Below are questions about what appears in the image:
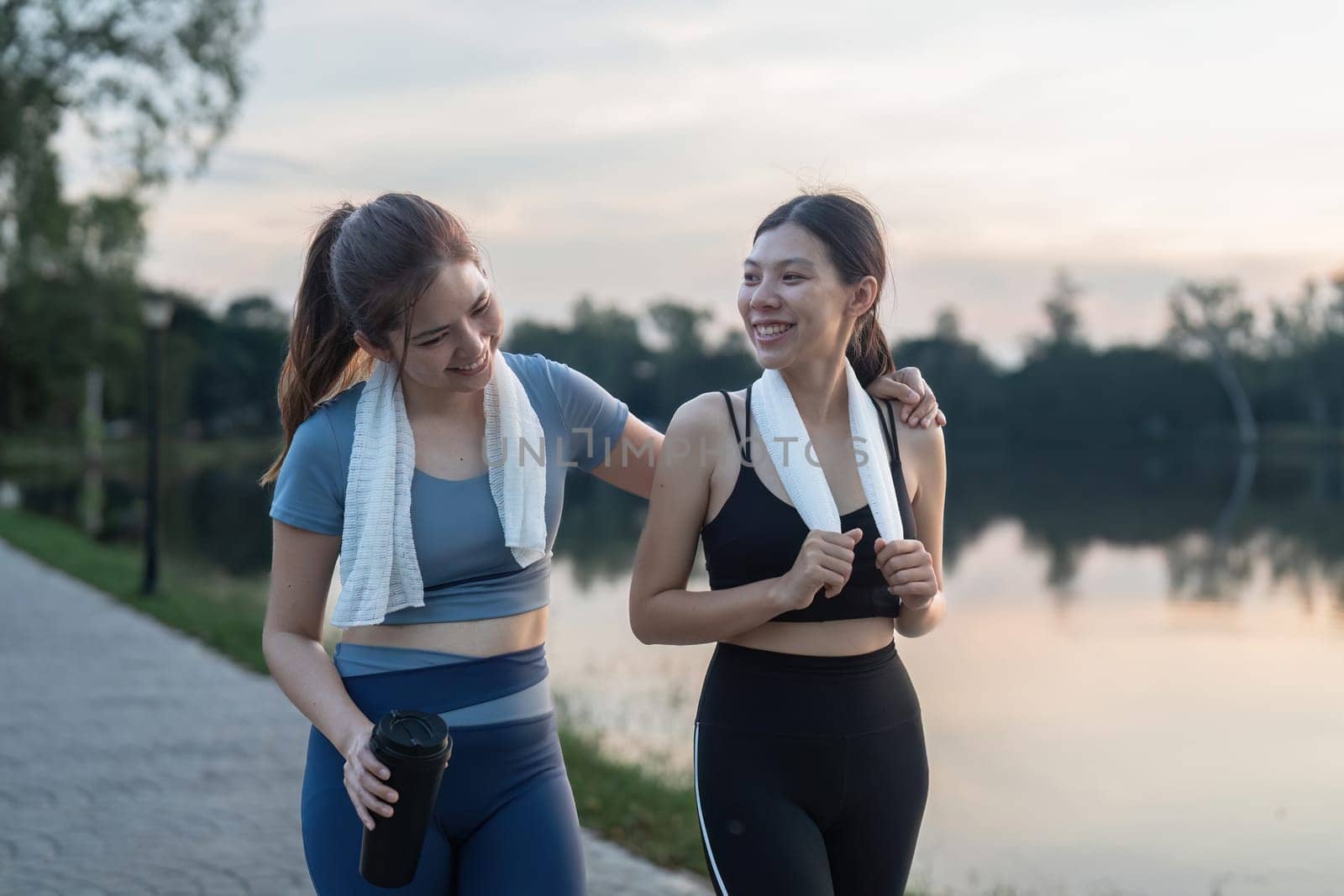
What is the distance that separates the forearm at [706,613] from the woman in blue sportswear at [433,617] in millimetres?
231

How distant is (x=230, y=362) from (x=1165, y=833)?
231 feet

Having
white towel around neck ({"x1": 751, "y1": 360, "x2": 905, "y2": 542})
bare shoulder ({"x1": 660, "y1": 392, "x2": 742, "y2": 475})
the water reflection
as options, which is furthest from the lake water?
bare shoulder ({"x1": 660, "y1": 392, "x2": 742, "y2": 475})

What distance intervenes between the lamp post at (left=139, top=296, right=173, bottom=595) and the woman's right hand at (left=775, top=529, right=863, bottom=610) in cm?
1189

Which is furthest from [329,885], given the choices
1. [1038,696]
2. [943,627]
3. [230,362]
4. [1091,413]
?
[1091,413]

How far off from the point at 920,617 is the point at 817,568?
38 centimetres

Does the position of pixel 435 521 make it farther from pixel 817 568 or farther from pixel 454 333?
pixel 817 568

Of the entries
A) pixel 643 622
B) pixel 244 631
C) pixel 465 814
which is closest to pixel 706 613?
pixel 643 622

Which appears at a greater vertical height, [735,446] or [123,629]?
[735,446]

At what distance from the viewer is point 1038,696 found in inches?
430

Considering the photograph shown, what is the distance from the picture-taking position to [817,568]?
216 centimetres

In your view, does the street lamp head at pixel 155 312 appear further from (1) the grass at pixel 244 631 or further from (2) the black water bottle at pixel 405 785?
(2) the black water bottle at pixel 405 785

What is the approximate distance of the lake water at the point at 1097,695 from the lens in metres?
7.05

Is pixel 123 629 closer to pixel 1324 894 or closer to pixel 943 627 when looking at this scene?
pixel 943 627

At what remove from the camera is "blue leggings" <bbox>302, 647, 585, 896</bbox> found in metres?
2.15
